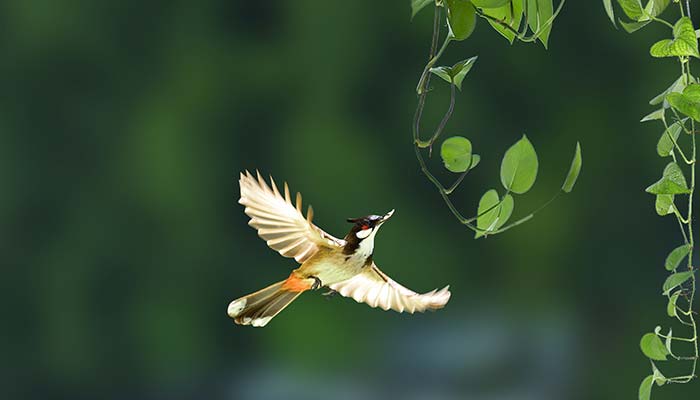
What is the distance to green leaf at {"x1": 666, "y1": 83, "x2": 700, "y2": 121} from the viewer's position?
0.37 meters

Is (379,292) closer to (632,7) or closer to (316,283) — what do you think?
(316,283)

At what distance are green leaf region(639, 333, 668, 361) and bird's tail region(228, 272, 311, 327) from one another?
18 centimetres

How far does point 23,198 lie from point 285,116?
1.59ft

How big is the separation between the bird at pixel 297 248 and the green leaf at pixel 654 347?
13 centimetres

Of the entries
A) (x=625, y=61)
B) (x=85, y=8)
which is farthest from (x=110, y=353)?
(x=625, y=61)

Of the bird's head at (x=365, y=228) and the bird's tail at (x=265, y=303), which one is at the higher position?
the bird's head at (x=365, y=228)

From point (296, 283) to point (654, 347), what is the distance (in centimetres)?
18

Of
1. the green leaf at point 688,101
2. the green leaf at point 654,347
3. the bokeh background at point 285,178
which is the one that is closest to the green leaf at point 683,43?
the green leaf at point 688,101

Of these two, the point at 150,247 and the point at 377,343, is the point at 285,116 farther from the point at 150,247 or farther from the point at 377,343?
the point at 377,343

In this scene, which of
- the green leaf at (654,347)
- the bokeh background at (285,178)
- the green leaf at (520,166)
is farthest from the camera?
the bokeh background at (285,178)

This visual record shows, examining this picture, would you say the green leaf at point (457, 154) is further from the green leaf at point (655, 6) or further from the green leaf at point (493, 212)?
the green leaf at point (655, 6)

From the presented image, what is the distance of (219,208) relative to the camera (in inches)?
62.2

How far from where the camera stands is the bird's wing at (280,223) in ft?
1.10

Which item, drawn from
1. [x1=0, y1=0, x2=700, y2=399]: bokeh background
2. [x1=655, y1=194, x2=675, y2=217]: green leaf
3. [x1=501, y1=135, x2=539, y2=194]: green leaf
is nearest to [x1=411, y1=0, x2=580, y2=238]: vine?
[x1=501, y1=135, x2=539, y2=194]: green leaf
